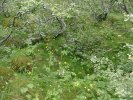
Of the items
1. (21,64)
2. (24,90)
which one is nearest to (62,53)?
(21,64)

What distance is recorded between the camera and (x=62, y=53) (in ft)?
51.8

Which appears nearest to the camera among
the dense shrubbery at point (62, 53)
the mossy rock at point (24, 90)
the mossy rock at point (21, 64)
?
the mossy rock at point (24, 90)

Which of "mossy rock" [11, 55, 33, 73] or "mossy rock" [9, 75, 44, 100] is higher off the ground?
"mossy rock" [11, 55, 33, 73]

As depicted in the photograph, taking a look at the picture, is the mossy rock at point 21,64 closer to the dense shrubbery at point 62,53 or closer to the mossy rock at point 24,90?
the dense shrubbery at point 62,53

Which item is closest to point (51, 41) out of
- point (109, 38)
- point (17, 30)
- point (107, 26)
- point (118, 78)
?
point (17, 30)

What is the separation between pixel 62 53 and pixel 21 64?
92.8 inches

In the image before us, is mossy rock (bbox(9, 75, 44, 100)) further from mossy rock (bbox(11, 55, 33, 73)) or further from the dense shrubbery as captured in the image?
mossy rock (bbox(11, 55, 33, 73))

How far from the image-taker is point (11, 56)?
14.8m

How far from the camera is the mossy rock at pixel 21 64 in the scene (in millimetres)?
14242

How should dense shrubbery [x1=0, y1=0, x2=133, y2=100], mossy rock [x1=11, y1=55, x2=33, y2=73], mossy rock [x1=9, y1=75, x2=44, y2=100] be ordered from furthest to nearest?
1. mossy rock [x1=11, y1=55, x2=33, y2=73]
2. dense shrubbery [x1=0, y1=0, x2=133, y2=100]
3. mossy rock [x1=9, y1=75, x2=44, y2=100]

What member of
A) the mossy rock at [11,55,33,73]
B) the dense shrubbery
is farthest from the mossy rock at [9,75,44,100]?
the mossy rock at [11,55,33,73]

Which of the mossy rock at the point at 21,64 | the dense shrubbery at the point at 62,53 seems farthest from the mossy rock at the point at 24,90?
the mossy rock at the point at 21,64

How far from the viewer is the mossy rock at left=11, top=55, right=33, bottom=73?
14242mm

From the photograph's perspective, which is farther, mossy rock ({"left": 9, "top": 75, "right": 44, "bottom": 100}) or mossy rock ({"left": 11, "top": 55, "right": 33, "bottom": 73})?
mossy rock ({"left": 11, "top": 55, "right": 33, "bottom": 73})
